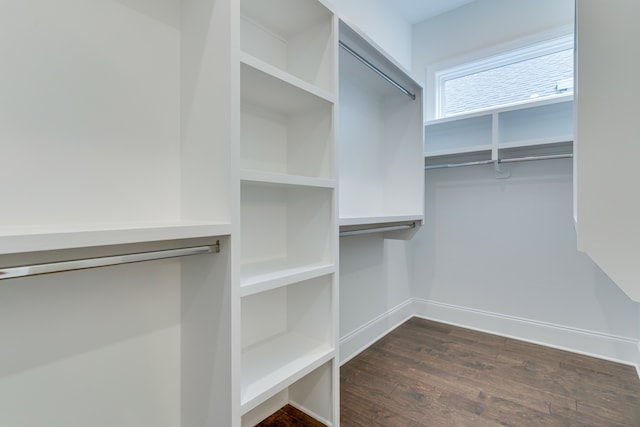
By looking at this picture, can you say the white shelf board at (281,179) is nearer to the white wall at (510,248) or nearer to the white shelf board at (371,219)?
the white shelf board at (371,219)

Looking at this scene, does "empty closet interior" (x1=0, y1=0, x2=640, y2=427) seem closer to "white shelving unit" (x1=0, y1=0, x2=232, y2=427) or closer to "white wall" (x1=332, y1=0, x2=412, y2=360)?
"white shelving unit" (x1=0, y1=0, x2=232, y2=427)

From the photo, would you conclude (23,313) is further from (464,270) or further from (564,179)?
(564,179)

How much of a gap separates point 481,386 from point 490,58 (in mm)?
2541

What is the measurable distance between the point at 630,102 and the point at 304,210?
118 centimetres

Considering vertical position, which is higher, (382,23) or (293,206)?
(382,23)

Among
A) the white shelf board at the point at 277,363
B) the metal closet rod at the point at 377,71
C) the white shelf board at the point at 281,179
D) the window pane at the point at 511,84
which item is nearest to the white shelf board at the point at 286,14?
the metal closet rod at the point at 377,71

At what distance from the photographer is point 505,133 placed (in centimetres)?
252

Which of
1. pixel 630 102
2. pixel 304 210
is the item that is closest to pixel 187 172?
pixel 304 210

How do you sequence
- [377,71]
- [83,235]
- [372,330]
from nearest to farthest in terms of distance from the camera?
[83,235] < [377,71] < [372,330]

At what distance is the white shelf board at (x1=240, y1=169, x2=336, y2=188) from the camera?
1.03 meters

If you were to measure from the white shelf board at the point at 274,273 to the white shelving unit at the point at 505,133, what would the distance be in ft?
5.91

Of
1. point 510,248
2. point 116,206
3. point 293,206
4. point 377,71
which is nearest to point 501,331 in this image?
point 510,248

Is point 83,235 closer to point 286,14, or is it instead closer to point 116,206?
point 116,206

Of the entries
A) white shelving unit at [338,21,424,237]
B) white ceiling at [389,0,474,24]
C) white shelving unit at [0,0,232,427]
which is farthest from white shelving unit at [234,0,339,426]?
white ceiling at [389,0,474,24]
